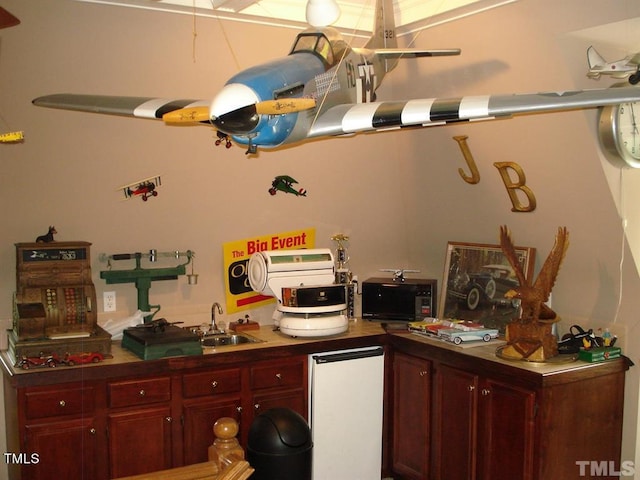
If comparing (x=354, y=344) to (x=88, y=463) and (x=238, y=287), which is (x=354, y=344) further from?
(x=88, y=463)

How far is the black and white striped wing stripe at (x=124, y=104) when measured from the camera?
2.42 meters

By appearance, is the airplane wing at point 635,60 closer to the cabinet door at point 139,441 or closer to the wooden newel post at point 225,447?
the wooden newel post at point 225,447

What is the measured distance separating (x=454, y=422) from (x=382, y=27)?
2255mm

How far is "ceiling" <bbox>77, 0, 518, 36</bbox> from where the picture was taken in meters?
4.03

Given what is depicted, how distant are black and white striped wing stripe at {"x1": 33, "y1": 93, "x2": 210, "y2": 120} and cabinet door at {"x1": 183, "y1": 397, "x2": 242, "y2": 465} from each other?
A: 1.71 meters

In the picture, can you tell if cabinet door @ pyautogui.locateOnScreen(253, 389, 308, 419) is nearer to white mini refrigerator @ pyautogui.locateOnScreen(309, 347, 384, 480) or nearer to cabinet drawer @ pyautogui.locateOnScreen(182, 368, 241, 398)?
white mini refrigerator @ pyautogui.locateOnScreen(309, 347, 384, 480)

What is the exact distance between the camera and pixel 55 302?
3.62 metres

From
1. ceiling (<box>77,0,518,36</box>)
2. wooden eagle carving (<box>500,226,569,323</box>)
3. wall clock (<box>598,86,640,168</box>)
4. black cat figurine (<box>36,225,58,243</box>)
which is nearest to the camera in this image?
wall clock (<box>598,86,640,168</box>)

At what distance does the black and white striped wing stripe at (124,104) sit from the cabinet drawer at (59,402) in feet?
4.62

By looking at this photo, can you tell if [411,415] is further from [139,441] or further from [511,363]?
[139,441]

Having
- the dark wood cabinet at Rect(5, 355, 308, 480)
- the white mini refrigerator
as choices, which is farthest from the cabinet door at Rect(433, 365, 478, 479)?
the dark wood cabinet at Rect(5, 355, 308, 480)

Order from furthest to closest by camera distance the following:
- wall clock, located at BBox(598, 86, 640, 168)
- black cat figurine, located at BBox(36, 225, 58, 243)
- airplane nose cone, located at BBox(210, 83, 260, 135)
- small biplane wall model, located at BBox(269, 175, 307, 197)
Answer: small biplane wall model, located at BBox(269, 175, 307, 197)
black cat figurine, located at BBox(36, 225, 58, 243)
wall clock, located at BBox(598, 86, 640, 168)
airplane nose cone, located at BBox(210, 83, 260, 135)

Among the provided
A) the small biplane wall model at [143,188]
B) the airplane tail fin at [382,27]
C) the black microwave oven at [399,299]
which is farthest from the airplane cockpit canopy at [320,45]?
the black microwave oven at [399,299]

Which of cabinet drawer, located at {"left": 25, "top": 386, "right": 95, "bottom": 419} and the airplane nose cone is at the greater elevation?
the airplane nose cone
